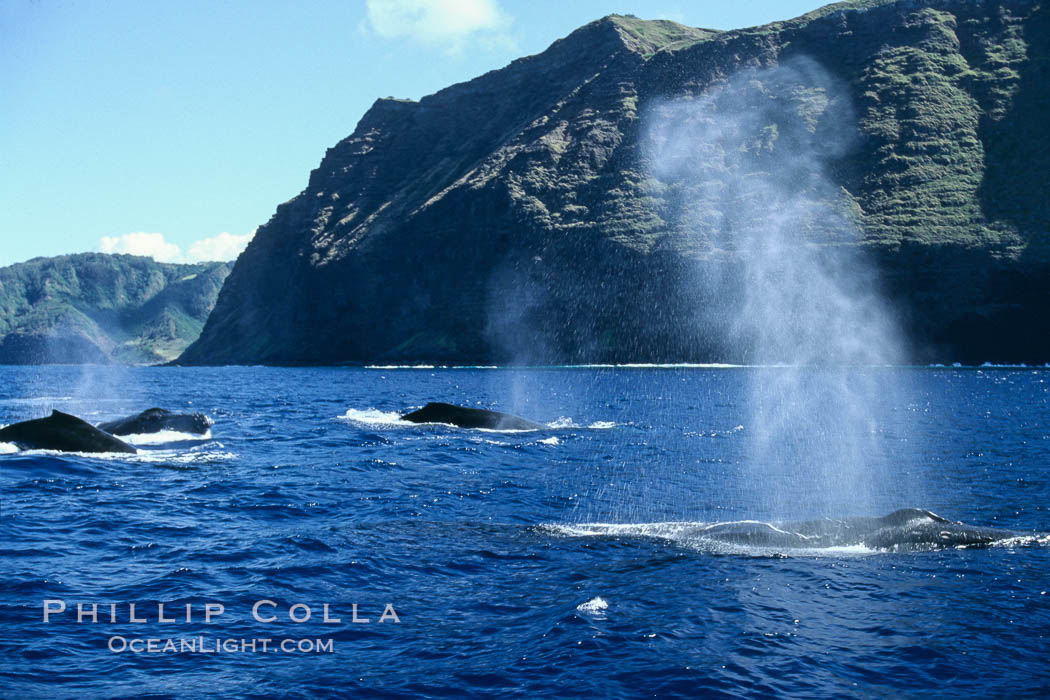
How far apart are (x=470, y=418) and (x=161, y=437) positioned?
15.5m

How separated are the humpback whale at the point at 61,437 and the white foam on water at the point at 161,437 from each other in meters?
4.18

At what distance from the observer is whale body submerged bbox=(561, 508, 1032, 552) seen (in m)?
18.5

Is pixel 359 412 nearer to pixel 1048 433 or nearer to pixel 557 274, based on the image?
pixel 1048 433

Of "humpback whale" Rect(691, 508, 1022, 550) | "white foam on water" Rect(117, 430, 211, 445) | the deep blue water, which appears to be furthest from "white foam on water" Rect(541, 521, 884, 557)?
"white foam on water" Rect(117, 430, 211, 445)

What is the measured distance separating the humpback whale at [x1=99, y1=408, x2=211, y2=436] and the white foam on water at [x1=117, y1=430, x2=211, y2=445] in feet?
1.13

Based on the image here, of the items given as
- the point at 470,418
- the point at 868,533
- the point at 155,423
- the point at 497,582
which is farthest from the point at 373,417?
the point at 497,582

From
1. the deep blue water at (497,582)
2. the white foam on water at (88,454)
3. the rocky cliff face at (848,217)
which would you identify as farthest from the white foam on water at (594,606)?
the rocky cliff face at (848,217)

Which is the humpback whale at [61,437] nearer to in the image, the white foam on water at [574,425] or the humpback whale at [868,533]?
the white foam on water at [574,425]

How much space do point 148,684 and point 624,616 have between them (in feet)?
22.9

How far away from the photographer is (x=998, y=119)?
567ft

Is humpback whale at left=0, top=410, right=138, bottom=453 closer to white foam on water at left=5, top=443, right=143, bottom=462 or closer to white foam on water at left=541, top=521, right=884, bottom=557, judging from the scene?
white foam on water at left=5, top=443, right=143, bottom=462

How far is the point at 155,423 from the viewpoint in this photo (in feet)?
135

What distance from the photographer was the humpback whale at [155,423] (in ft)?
132

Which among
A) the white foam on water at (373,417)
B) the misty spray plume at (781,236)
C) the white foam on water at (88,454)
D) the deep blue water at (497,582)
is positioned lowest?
the deep blue water at (497,582)
